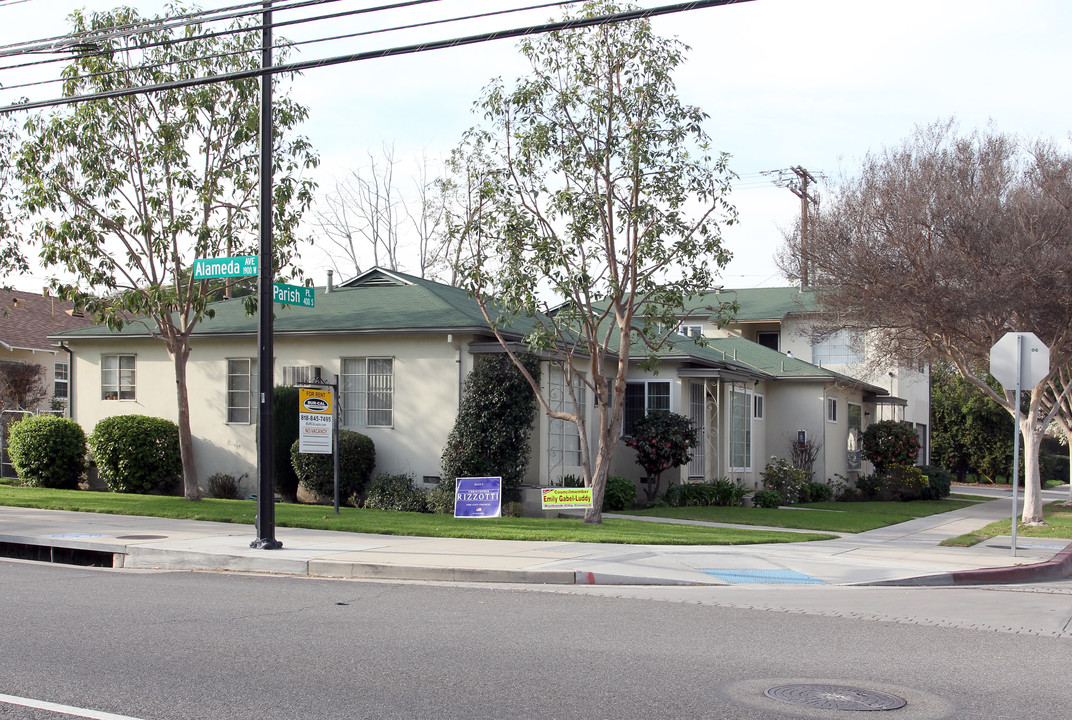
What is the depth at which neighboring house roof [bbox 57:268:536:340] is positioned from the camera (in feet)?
67.9

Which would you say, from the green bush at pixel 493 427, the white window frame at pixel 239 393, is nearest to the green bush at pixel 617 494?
the green bush at pixel 493 427

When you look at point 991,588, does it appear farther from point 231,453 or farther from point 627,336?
point 231,453

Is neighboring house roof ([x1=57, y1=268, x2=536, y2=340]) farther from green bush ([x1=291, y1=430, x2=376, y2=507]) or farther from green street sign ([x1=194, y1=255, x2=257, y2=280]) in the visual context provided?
green street sign ([x1=194, y1=255, x2=257, y2=280])

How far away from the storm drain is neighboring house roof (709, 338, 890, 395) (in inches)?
685

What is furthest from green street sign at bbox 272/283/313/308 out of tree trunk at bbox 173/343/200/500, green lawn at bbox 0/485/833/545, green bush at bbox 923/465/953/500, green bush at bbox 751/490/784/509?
green bush at bbox 923/465/953/500

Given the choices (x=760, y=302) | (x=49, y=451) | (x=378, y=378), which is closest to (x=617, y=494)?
(x=378, y=378)

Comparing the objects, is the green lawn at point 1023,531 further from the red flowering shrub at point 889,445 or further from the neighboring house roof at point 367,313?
the neighboring house roof at point 367,313

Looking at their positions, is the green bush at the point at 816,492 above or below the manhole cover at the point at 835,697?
below

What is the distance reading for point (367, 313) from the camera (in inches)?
872

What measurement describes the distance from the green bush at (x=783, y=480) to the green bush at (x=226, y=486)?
42.4 ft

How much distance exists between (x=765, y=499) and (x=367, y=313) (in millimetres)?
10083

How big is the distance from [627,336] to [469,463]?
4327 millimetres

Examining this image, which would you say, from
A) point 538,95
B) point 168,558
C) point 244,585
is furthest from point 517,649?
point 538,95

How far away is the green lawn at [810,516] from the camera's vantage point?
19.4 metres
